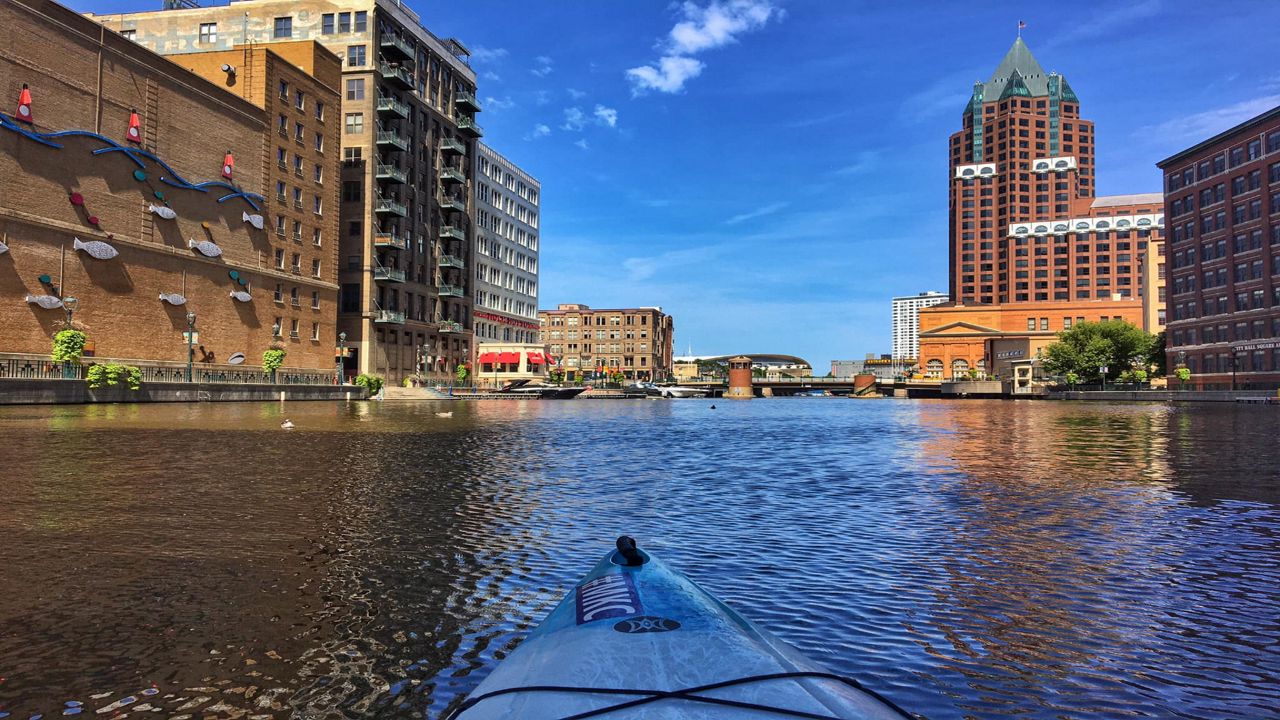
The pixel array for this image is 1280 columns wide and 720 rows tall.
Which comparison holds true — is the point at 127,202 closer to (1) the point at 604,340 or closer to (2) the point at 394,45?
(2) the point at 394,45

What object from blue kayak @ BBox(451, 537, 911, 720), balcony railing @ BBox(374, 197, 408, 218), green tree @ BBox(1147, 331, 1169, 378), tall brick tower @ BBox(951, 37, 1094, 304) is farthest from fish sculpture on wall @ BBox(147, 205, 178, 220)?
tall brick tower @ BBox(951, 37, 1094, 304)

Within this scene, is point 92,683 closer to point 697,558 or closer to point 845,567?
point 697,558

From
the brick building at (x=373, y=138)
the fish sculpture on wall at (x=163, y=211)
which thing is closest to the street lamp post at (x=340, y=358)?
the brick building at (x=373, y=138)

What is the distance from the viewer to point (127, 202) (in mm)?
49656

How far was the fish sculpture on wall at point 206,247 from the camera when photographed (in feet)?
179

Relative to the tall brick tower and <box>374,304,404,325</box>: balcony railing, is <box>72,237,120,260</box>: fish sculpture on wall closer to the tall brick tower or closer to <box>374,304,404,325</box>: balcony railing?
<box>374,304,404,325</box>: balcony railing

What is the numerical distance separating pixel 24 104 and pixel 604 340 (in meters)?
137

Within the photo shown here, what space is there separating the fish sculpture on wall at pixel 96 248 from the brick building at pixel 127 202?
0.07 metres

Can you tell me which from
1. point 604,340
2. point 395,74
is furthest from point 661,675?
point 604,340

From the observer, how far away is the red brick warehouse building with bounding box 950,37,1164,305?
174500 millimetres

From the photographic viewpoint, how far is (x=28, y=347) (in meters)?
43.0

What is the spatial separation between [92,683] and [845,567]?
6308 millimetres

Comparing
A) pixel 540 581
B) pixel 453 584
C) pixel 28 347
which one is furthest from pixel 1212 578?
pixel 28 347

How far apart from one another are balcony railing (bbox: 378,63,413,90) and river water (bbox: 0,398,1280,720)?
65.7 m
